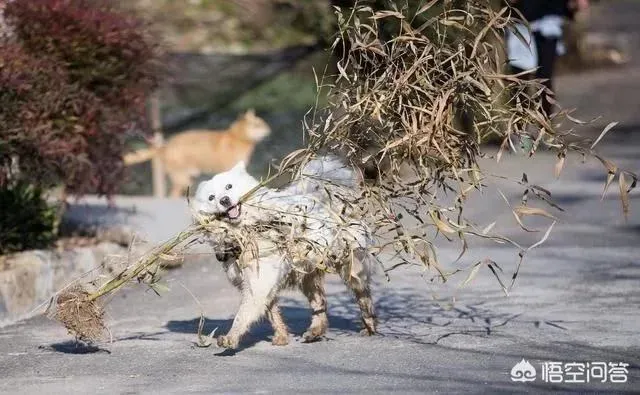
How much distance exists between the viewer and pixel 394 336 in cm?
892

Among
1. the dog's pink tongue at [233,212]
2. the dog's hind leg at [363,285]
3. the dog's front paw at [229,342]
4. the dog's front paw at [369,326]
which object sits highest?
the dog's pink tongue at [233,212]

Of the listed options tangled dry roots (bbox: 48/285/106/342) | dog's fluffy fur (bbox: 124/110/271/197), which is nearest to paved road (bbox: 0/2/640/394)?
tangled dry roots (bbox: 48/285/106/342)

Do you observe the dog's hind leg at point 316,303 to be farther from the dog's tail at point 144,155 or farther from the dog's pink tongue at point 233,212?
the dog's tail at point 144,155

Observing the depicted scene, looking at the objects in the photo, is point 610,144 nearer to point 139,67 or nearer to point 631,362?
point 139,67

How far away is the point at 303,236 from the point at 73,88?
11.5ft

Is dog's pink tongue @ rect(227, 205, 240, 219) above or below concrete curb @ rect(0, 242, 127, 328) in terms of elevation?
above

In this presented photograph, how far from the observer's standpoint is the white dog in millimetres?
8336

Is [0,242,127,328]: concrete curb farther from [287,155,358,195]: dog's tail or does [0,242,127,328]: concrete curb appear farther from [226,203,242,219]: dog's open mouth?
[287,155,358,195]: dog's tail

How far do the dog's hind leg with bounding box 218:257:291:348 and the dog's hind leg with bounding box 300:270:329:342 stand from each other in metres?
0.39

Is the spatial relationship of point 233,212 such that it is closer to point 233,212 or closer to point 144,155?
point 233,212

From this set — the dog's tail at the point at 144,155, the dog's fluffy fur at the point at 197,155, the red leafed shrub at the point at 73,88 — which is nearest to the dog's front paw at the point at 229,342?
the red leafed shrub at the point at 73,88

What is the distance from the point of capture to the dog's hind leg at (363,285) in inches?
344

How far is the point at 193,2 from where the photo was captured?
26.5m

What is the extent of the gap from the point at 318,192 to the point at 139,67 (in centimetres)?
372
